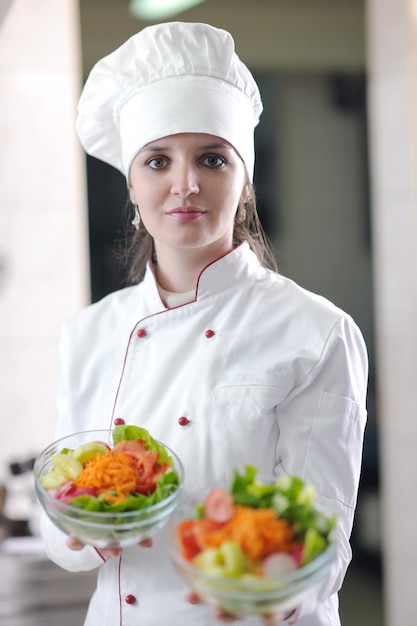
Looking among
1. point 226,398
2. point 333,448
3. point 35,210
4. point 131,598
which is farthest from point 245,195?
point 35,210

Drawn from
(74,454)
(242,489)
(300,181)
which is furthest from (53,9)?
(242,489)

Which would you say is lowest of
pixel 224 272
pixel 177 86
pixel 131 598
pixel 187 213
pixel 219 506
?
pixel 131 598

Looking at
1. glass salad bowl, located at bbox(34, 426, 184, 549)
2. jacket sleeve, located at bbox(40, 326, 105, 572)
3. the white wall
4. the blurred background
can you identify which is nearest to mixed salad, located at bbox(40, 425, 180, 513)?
glass salad bowl, located at bbox(34, 426, 184, 549)

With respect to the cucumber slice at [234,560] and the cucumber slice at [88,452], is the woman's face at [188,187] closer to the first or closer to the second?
the cucumber slice at [88,452]

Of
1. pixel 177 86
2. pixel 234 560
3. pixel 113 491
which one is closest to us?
pixel 234 560

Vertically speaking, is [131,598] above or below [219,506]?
below

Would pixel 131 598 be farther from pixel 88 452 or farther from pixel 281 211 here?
pixel 281 211

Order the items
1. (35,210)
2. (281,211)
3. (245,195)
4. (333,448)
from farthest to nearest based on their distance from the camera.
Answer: (281,211), (35,210), (245,195), (333,448)

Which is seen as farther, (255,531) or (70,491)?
(70,491)

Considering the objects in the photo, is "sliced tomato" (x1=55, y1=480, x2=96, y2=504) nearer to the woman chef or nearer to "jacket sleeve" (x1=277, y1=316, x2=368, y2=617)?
the woman chef

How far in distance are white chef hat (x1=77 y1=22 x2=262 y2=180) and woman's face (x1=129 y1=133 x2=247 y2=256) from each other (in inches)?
0.9

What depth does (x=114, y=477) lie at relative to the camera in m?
1.01

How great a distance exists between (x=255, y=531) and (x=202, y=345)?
0.60 metres

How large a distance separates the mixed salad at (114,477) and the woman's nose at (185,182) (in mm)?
397
